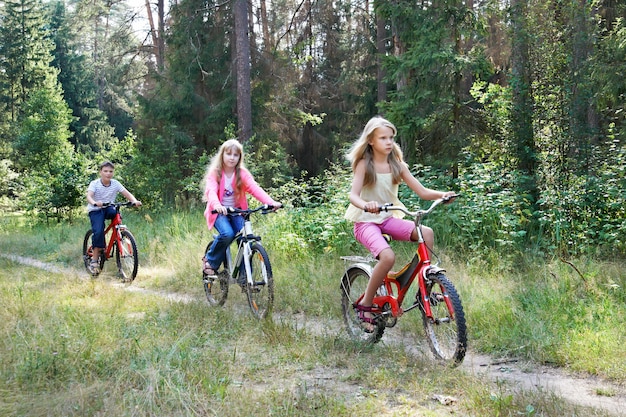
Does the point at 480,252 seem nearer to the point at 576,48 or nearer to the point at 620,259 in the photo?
the point at 620,259

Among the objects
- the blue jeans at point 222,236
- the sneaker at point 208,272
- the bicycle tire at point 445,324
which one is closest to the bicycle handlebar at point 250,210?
the blue jeans at point 222,236

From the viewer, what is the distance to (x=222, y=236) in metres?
6.98

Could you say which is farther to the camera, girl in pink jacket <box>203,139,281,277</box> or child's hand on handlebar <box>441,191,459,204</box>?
girl in pink jacket <box>203,139,281,277</box>

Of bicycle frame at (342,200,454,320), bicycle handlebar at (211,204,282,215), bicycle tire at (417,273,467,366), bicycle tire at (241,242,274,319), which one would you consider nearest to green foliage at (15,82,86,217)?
bicycle handlebar at (211,204,282,215)

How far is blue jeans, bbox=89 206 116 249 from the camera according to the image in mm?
9656

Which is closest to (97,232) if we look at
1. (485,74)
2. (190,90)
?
(485,74)

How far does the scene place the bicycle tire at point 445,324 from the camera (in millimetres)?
4570

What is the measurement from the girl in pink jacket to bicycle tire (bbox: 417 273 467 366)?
8.82 feet

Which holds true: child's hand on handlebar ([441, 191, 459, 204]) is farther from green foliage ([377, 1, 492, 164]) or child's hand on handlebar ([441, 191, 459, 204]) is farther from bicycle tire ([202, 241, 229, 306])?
green foliage ([377, 1, 492, 164])

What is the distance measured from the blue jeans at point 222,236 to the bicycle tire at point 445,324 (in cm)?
270

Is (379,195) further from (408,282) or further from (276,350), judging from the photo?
(276,350)

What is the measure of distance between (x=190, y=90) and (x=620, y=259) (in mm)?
16142

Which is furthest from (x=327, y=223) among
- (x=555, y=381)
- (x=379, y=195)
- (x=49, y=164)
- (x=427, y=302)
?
(x=49, y=164)

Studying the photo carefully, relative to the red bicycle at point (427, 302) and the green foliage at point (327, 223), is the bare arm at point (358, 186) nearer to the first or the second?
the red bicycle at point (427, 302)
